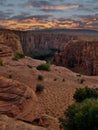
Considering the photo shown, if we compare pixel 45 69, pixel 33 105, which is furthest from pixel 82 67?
pixel 33 105

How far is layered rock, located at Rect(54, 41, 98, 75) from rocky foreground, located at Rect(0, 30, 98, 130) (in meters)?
48.5

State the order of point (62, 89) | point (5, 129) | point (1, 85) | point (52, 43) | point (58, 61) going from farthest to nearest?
point (52, 43)
point (58, 61)
point (62, 89)
point (1, 85)
point (5, 129)

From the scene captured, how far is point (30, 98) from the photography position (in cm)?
2259

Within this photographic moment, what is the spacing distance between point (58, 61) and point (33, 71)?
52448 mm

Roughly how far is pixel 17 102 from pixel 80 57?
80.1 m

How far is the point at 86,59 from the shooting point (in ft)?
325

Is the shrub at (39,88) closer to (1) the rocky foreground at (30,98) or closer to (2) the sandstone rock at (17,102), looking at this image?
(1) the rocky foreground at (30,98)

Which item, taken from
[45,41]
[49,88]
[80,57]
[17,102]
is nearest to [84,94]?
[49,88]

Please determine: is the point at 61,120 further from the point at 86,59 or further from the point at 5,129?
the point at 86,59

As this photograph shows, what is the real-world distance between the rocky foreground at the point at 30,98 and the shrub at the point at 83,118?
146 cm

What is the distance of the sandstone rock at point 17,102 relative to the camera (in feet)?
68.3

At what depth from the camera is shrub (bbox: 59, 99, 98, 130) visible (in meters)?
20.0

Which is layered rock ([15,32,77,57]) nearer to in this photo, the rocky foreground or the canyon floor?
the canyon floor

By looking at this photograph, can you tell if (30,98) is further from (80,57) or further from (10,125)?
Result: (80,57)
